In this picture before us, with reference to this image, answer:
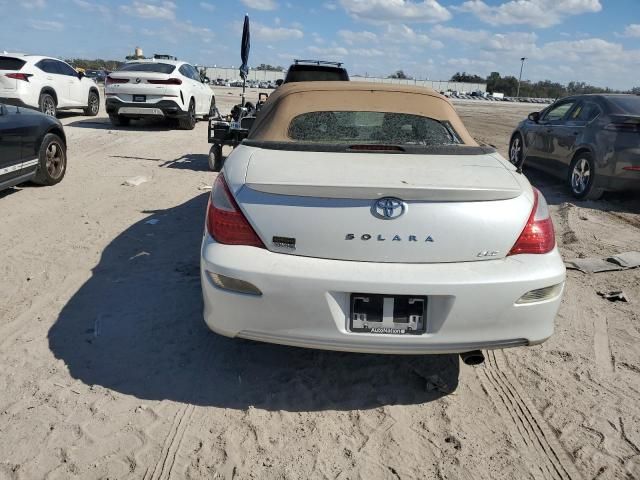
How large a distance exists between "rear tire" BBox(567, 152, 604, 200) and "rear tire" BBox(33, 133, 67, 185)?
7.25 meters

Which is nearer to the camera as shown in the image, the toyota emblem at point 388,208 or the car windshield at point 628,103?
the toyota emblem at point 388,208

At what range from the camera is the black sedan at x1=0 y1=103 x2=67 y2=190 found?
6059 mm

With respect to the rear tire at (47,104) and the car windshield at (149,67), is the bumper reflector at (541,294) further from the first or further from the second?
the rear tire at (47,104)

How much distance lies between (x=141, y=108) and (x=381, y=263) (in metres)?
11.3

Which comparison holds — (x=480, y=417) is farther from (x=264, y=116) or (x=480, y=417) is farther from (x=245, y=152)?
(x=264, y=116)

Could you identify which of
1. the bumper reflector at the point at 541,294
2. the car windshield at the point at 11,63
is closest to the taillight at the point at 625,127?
the bumper reflector at the point at 541,294

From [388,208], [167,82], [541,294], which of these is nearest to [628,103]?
[541,294]

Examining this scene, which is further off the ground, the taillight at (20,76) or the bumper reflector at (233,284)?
the taillight at (20,76)

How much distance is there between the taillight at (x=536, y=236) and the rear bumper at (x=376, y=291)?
46 mm

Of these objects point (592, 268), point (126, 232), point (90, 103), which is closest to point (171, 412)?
point (126, 232)

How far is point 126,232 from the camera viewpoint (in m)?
5.51

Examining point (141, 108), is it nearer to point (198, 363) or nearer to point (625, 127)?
point (625, 127)

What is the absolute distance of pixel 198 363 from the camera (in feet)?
10.5

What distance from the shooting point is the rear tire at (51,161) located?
6.91m
